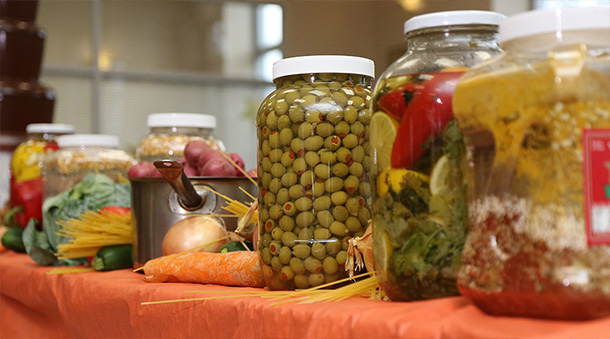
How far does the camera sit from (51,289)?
3.98 feet

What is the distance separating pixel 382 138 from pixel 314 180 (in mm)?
122

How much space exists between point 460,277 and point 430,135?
5.4 inches

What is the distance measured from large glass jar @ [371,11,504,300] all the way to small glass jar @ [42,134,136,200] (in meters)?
0.97

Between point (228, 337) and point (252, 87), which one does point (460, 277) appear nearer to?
point (228, 337)

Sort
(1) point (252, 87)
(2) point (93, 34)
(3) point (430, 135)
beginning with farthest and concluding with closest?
(1) point (252, 87), (2) point (93, 34), (3) point (430, 135)

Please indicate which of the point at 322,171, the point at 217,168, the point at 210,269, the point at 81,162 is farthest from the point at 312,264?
the point at 81,162

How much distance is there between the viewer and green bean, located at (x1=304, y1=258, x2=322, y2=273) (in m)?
0.75

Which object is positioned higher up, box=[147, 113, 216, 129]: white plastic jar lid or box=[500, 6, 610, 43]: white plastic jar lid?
box=[500, 6, 610, 43]: white plastic jar lid

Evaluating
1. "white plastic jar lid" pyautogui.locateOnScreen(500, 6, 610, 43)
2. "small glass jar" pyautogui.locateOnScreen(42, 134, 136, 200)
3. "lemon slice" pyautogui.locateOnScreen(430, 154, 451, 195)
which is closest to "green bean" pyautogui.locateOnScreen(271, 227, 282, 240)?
"lemon slice" pyautogui.locateOnScreen(430, 154, 451, 195)

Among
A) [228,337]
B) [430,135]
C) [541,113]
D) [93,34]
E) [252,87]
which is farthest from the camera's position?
[252,87]

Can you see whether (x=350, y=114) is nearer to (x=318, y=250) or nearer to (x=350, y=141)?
(x=350, y=141)

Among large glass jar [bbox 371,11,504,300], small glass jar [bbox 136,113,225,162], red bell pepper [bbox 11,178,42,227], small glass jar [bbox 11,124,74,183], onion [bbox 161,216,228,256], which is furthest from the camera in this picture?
small glass jar [bbox 11,124,74,183]

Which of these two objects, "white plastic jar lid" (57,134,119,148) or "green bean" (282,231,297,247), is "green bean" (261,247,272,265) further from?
"white plastic jar lid" (57,134,119,148)

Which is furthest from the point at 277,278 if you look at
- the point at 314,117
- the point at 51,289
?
the point at 51,289
